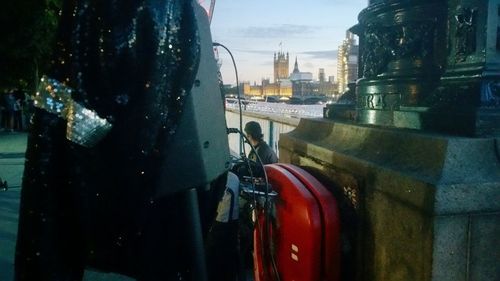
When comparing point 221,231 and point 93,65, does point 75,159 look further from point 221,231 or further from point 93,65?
point 221,231

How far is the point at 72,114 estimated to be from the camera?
1486 millimetres

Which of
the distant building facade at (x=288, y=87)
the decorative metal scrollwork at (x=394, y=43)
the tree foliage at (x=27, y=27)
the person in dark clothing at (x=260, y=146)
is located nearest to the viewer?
the decorative metal scrollwork at (x=394, y=43)

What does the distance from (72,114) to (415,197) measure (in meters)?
1.37

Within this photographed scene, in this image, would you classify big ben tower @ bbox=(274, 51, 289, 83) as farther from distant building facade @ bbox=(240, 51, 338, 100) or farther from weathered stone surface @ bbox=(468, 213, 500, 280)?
weathered stone surface @ bbox=(468, 213, 500, 280)

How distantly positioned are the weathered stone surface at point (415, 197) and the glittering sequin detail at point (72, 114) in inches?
49.2

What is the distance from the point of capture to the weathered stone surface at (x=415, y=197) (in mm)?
1678

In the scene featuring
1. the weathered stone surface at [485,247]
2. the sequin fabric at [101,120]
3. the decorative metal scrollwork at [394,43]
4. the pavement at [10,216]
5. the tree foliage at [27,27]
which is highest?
the tree foliage at [27,27]

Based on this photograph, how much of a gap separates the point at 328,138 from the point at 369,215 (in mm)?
772

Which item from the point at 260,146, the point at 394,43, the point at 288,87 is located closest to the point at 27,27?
the point at 260,146

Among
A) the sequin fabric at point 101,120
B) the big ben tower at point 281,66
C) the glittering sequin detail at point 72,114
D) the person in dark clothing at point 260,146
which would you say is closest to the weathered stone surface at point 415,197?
the sequin fabric at point 101,120

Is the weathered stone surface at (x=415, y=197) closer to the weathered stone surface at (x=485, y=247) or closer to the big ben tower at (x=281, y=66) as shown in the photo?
the weathered stone surface at (x=485, y=247)

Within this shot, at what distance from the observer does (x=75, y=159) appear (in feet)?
4.96

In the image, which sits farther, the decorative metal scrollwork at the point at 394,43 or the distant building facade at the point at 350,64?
the distant building facade at the point at 350,64

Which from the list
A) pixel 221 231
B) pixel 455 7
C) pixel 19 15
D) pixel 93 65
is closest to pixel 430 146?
pixel 455 7
